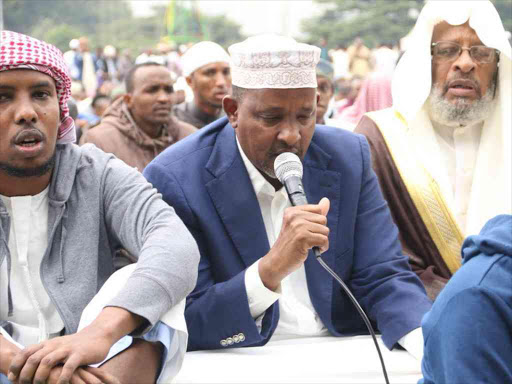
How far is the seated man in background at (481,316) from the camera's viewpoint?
1.79m

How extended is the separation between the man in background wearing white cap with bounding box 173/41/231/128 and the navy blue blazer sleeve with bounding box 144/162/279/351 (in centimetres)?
509

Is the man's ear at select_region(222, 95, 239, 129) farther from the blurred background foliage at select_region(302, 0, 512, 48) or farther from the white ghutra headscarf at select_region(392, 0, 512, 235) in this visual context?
the blurred background foliage at select_region(302, 0, 512, 48)

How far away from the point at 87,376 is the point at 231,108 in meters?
1.38

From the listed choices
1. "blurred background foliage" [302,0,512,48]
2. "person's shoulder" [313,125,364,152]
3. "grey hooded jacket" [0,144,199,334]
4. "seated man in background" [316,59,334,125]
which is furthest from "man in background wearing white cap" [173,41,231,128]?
"blurred background foliage" [302,0,512,48]

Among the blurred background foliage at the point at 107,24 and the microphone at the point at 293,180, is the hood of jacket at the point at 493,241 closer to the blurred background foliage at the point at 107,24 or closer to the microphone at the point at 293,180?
the microphone at the point at 293,180

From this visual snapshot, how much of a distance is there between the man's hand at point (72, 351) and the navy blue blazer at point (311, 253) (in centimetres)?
72

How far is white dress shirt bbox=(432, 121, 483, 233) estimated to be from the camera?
421 cm

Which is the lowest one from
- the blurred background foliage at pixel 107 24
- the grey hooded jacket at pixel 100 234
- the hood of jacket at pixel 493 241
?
the blurred background foliage at pixel 107 24

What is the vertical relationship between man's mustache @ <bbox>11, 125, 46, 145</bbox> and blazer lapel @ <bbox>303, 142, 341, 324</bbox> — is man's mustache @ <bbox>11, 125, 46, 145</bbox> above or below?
above

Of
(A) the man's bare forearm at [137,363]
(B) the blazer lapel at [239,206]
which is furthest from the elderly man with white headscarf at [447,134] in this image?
(A) the man's bare forearm at [137,363]

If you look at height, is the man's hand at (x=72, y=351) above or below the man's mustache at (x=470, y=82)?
below

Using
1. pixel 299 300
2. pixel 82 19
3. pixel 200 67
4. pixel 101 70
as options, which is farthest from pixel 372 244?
pixel 82 19

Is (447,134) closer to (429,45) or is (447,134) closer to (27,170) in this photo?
(429,45)

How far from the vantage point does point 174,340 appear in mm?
2750
